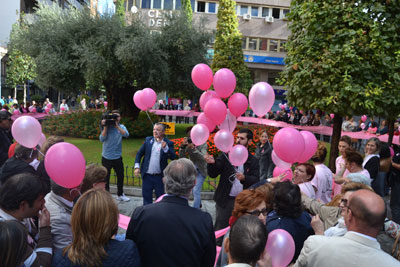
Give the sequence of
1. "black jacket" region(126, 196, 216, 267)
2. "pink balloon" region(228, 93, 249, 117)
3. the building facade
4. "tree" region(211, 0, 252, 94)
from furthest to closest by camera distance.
A: the building facade
"tree" region(211, 0, 252, 94)
"pink balloon" region(228, 93, 249, 117)
"black jacket" region(126, 196, 216, 267)

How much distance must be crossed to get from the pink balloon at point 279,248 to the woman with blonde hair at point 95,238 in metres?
0.92

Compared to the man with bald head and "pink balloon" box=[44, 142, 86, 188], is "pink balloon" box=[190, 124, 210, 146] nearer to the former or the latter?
"pink balloon" box=[44, 142, 86, 188]

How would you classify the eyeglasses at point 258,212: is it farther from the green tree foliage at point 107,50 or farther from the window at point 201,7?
the window at point 201,7

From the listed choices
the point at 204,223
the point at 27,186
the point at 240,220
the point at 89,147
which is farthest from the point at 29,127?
the point at 89,147

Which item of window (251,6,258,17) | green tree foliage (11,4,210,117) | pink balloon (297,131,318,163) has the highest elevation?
window (251,6,258,17)

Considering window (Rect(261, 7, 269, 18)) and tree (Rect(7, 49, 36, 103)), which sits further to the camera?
window (Rect(261, 7, 269, 18))

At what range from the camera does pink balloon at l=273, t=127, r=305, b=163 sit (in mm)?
3746

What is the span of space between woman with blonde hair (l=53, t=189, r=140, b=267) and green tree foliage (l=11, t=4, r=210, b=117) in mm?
11048

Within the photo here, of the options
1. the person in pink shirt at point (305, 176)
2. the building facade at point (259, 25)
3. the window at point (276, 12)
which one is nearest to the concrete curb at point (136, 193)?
the person in pink shirt at point (305, 176)

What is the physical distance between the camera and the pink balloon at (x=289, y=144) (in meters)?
3.75

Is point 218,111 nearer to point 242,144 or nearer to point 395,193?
point 242,144

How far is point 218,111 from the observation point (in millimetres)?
4922

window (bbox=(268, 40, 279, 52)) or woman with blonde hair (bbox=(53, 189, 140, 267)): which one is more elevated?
window (bbox=(268, 40, 279, 52))

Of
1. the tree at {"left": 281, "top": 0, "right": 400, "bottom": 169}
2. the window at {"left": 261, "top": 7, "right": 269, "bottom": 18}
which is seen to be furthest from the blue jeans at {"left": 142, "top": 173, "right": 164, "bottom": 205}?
the window at {"left": 261, "top": 7, "right": 269, "bottom": 18}
